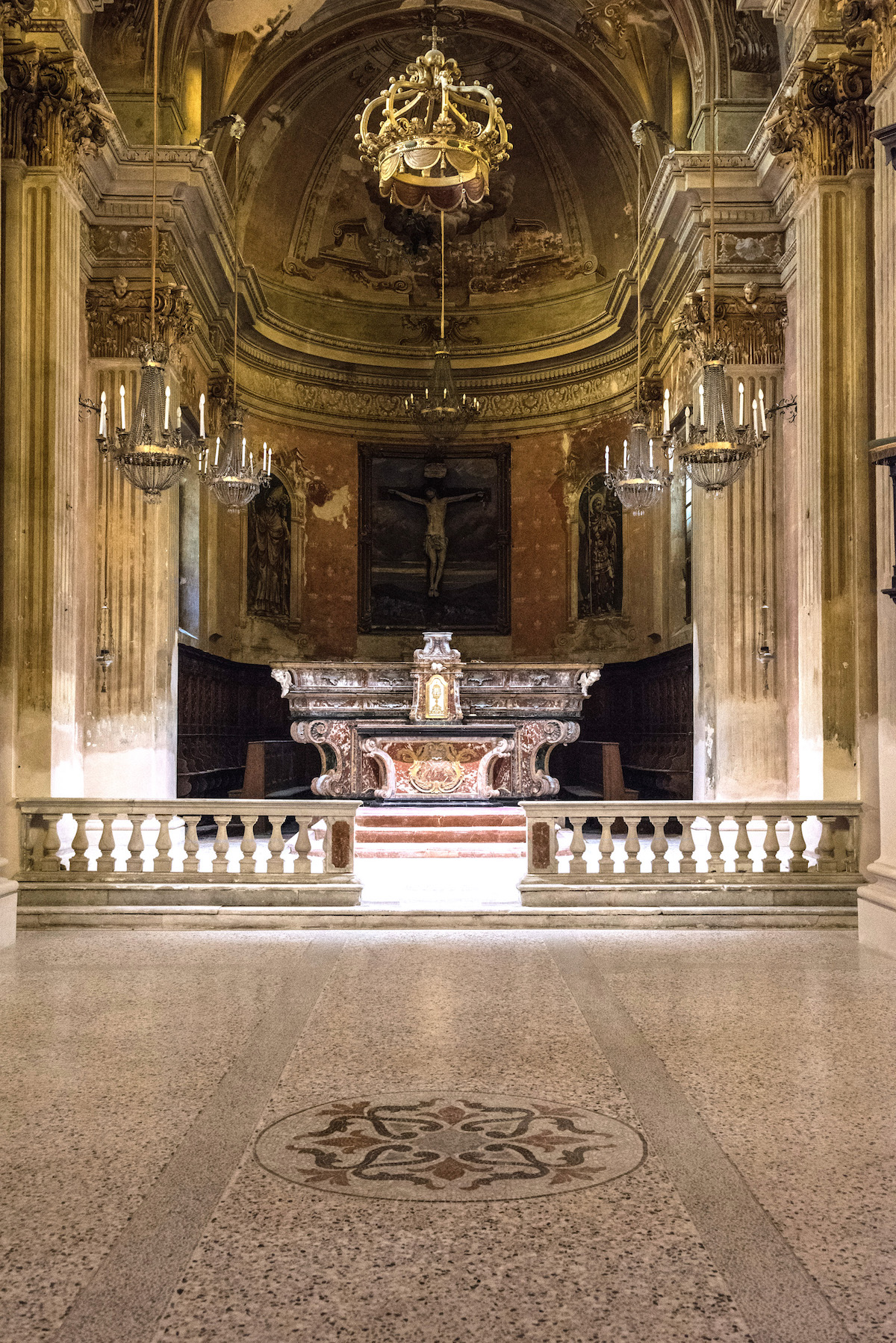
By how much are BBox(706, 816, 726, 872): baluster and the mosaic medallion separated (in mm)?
4501

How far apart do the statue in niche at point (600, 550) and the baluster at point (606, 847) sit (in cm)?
997

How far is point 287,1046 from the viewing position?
4789mm

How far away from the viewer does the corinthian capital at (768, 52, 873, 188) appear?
907 centimetres

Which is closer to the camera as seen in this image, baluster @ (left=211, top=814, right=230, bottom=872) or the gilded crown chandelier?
baluster @ (left=211, top=814, right=230, bottom=872)

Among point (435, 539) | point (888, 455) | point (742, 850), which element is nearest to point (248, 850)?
point (742, 850)

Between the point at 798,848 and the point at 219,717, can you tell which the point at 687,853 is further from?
the point at 219,717

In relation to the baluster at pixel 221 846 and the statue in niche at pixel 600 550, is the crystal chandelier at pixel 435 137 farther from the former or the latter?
the statue in niche at pixel 600 550

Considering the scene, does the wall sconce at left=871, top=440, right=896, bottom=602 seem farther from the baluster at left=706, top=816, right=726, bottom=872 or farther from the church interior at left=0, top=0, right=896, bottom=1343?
the baluster at left=706, top=816, right=726, bottom=872

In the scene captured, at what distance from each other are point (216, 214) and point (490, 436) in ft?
22.8

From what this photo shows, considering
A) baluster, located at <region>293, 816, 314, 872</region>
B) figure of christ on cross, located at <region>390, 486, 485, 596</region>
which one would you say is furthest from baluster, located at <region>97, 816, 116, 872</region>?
figure of christ on cross, located at <region>390, 486, 485, 596</region>

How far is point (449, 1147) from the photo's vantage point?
3.58 metres

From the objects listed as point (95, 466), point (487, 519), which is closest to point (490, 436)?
point (487, 519)

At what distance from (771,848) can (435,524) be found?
1223 centimetres

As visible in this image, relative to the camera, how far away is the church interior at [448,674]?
123 inches
